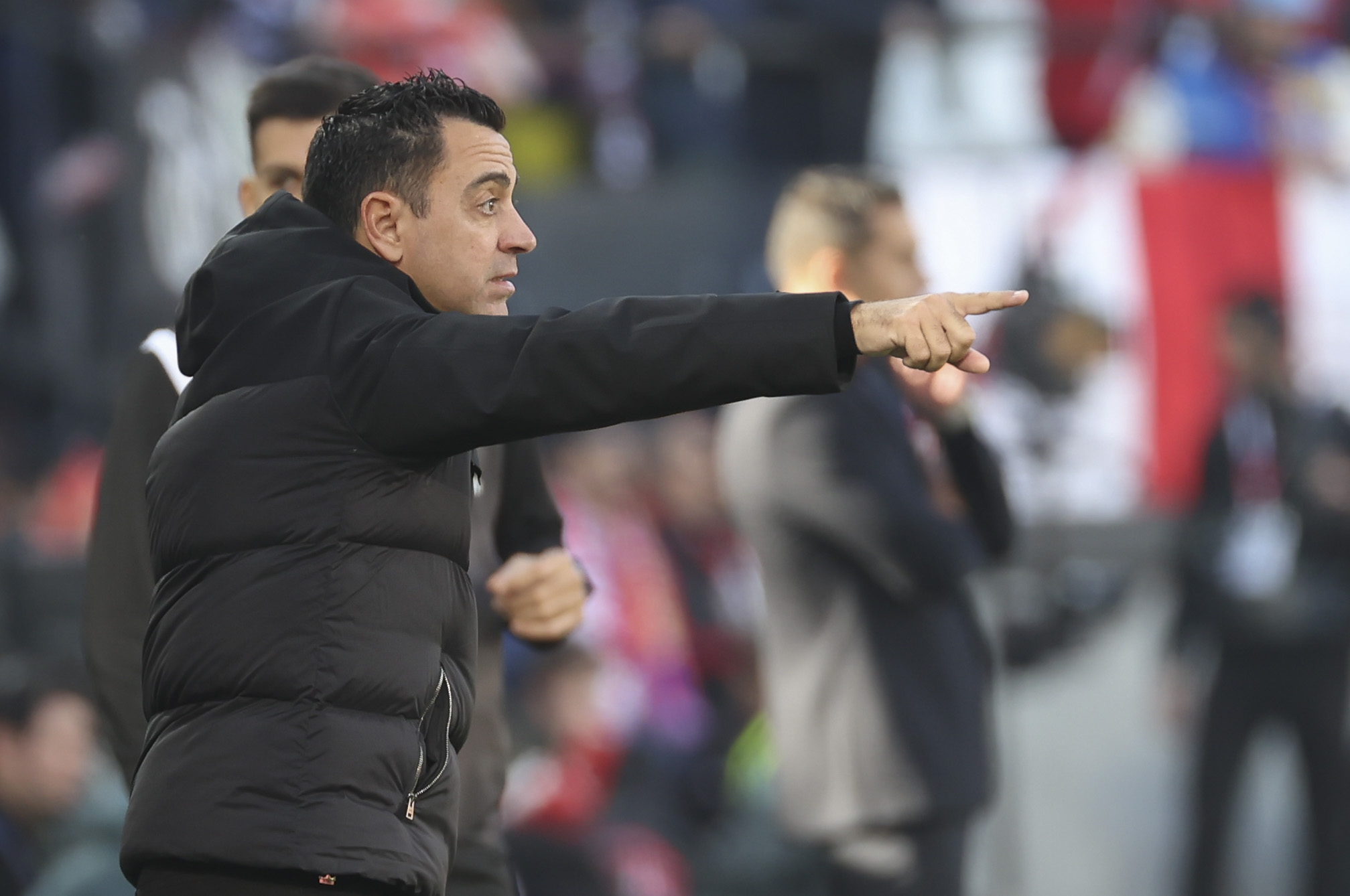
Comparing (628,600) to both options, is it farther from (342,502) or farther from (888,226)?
(342,502)

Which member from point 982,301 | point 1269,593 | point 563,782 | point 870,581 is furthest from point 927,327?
point 1269,593

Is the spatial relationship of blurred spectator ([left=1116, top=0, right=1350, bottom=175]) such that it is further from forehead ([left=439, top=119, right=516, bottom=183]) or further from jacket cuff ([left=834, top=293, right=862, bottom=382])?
jacket cuff ([left=834, top=293, right=862, bottom=382])

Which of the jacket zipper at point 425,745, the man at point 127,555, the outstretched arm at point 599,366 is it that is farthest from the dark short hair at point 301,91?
the jacket zipper at point 425,745

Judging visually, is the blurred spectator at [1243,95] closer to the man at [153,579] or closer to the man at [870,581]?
the man at [870,581]

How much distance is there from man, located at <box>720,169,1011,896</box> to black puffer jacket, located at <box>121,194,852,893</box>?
1.58 metres

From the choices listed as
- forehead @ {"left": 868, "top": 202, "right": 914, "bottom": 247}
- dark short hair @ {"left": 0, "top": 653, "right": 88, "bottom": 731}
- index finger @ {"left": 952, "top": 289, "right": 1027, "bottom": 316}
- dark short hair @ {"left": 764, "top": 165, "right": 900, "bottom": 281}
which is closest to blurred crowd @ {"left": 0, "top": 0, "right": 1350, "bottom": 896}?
dark short hair @ {"left": 0, "top": 653, "right": 88, "bottom": 731}

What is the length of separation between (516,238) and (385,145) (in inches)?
7.1

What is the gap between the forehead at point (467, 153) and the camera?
2070 mm

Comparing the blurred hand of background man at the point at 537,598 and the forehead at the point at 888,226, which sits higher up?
the forehead at the point at 888,226

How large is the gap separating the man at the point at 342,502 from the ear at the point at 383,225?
64mm

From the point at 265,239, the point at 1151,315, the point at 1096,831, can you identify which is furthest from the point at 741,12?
the point at 265,239

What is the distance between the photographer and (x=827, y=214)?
12.2 feet

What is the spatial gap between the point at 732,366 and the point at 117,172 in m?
5.20

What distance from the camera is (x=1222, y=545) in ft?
20.9
